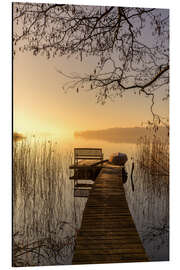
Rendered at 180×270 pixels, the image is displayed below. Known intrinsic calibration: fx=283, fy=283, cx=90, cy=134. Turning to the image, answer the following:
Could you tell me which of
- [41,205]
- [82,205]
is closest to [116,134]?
[82,205]

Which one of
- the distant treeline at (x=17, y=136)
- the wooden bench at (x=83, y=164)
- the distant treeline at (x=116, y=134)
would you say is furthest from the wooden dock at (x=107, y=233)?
the distant treeline at (x=17, y=136)

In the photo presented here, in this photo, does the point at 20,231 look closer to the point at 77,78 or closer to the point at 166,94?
the point at 77,78

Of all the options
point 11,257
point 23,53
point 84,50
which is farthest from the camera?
point 84,50

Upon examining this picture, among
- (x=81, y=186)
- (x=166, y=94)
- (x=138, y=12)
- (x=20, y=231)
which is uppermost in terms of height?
(x=138, y=12)

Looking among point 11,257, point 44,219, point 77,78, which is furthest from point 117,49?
point 11,257

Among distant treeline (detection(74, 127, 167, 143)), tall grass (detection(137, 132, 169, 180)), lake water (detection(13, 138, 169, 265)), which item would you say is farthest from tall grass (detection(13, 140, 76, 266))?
tall grass (detection(137, 132, 169, 180))

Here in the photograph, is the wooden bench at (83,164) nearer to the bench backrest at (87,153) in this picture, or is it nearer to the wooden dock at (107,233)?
the bench backrest at (87,153)

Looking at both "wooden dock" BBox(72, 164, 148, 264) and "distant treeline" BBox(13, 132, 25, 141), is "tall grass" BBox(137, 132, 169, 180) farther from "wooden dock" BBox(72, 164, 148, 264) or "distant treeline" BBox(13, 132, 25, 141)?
"distant treeline" BBox(13, 132, 25, 141)
